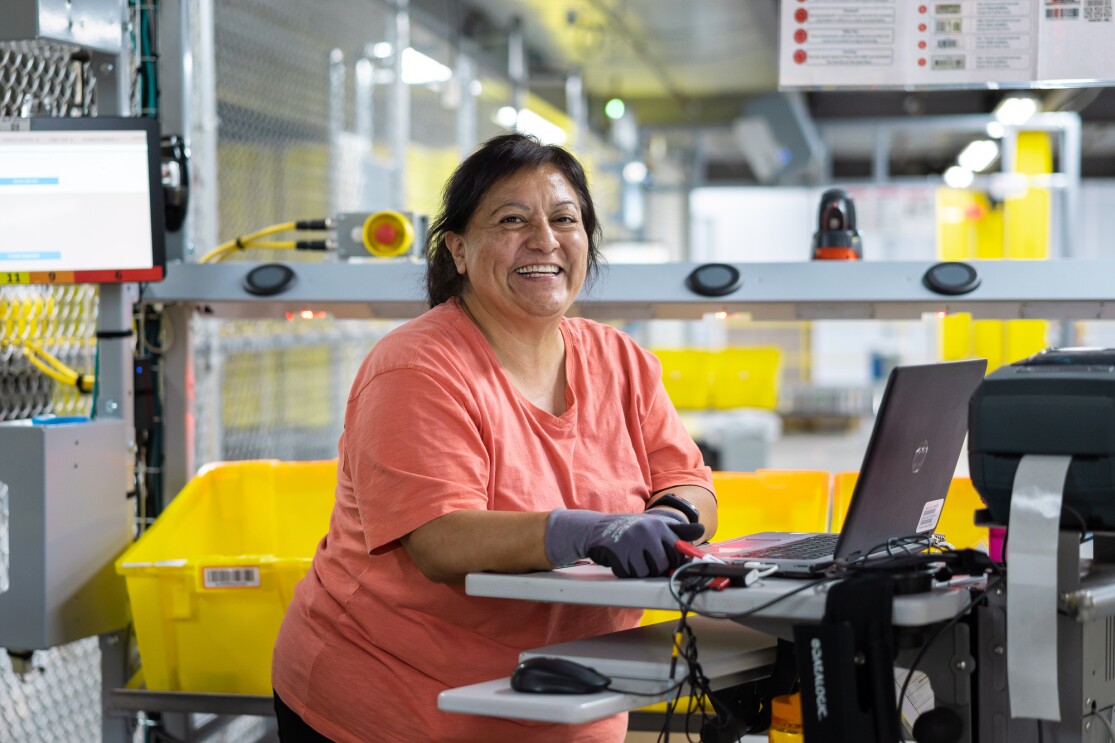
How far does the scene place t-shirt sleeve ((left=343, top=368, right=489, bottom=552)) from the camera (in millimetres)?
1925

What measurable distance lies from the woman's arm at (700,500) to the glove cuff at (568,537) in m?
0.46

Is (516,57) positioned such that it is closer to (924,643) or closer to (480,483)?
(480,483)

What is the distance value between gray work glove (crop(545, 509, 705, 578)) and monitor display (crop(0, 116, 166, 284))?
1563 mm

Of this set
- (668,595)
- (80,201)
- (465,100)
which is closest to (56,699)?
(80,201)

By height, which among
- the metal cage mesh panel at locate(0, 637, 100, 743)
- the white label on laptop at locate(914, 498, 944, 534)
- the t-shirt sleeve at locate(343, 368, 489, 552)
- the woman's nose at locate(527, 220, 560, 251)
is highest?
the woman's nose at locate(527, 220, 560, 251)

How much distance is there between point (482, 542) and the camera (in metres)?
1.87

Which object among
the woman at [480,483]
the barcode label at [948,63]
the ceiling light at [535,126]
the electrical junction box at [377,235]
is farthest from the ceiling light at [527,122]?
the woman at [480,483]

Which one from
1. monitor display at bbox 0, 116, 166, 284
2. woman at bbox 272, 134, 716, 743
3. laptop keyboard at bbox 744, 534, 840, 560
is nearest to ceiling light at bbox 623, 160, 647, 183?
monitor display at bbox 0, 116, 166, 284

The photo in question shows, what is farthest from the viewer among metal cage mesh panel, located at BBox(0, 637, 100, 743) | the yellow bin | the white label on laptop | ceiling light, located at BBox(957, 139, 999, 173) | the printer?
ceiling light, located at BBox(957, 139, 999, 173)

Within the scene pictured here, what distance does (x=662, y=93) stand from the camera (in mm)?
12055

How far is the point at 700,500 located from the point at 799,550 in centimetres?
28

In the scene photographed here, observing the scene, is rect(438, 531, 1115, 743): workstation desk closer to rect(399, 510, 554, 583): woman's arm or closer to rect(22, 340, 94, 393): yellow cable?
rect(399, 510, 554, 583): woman's arm

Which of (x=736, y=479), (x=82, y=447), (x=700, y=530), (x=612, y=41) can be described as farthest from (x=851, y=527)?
(x=612, y=41)

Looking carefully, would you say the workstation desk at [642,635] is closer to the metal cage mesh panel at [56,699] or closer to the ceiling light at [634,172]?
the metal cage mesh panel at [56,699]
